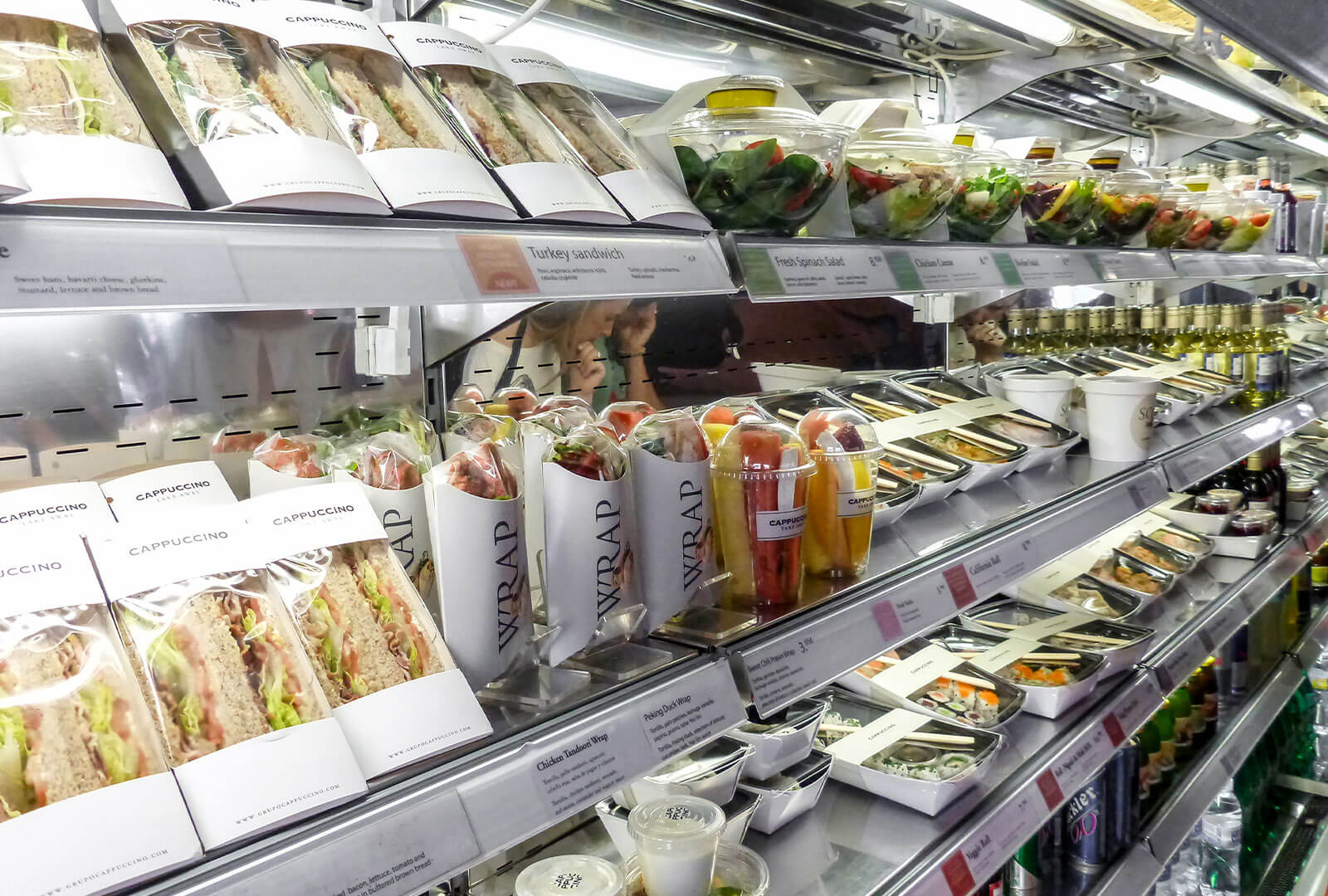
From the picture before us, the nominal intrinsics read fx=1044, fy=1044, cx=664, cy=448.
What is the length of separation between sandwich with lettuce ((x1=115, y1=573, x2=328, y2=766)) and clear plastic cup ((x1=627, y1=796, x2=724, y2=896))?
513 mm

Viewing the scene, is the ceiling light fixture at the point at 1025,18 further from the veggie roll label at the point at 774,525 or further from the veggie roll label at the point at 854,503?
the veggie roll label at the point at 774,525

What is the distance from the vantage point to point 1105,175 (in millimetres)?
2090

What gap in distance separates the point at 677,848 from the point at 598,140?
2.52ft

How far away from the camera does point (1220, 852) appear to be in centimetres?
280

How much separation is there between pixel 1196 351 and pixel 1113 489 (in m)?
1.41

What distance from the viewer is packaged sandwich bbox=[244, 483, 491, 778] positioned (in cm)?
78

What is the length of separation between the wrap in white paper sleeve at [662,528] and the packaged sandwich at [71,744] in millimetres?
506

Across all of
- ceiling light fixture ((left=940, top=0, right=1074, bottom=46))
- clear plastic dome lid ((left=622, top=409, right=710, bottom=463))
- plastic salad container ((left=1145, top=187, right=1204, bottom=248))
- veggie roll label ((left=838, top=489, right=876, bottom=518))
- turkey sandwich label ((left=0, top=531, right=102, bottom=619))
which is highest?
ceiling light fixture ((left=940, top=0, right=1074, bottom=46))

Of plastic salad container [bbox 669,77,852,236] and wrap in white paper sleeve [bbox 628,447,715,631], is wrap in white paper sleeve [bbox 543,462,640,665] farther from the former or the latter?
plastic salad container [bbox 669,77,852,236]

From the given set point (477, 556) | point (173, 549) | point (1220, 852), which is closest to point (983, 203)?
point (477, 556)

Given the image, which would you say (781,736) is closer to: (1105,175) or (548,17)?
(548,17)

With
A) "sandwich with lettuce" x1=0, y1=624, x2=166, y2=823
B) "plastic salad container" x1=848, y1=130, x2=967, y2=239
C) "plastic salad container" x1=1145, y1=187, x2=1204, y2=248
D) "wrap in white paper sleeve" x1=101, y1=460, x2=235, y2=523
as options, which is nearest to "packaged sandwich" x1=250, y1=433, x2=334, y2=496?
"wrap in white paper sleeve" x1=101, y1=460, x2=235, y2=523

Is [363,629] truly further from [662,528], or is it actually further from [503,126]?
[503,126]

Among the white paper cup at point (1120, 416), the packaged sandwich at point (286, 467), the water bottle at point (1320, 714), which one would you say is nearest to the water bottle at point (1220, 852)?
the water bottle at point (1320, 714)
